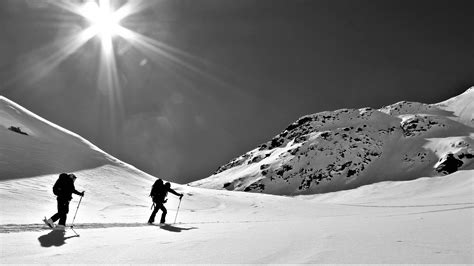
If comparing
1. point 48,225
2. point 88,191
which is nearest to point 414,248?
point 48,225

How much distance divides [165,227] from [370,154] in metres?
152

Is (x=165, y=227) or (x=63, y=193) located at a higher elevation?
(x=63, y=193)

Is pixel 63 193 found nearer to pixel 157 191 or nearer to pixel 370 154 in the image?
pixel 157 191

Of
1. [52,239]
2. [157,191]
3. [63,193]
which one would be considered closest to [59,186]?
[63,193]

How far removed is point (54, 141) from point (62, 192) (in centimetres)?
2803

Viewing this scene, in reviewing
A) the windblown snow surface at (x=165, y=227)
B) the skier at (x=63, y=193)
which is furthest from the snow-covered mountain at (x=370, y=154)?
A: the skier at (x=63, y=193)

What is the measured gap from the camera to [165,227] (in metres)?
12.9

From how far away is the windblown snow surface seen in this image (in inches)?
240

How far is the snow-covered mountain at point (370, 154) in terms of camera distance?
130750 millimetres

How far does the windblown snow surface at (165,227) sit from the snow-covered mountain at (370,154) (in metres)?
112

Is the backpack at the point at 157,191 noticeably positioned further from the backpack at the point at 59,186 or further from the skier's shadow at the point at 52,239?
the skier's shadow at the point at 52,239

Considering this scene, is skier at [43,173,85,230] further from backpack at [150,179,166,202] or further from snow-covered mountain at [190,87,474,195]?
snow-covered mountain at [190,87,474,195]

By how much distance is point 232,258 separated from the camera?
5902 millimetres

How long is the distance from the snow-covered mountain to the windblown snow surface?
112 meters
